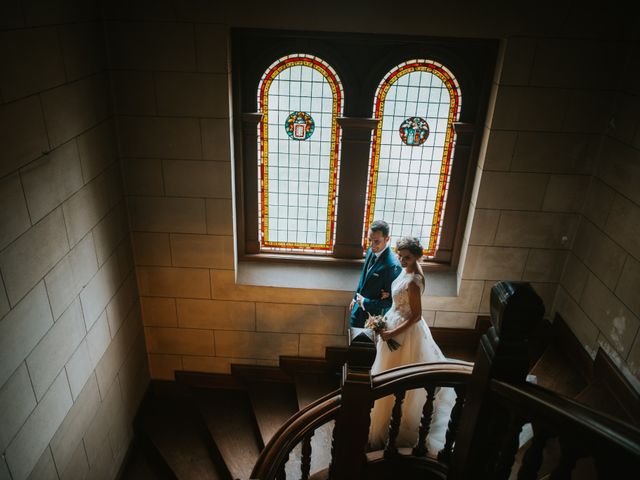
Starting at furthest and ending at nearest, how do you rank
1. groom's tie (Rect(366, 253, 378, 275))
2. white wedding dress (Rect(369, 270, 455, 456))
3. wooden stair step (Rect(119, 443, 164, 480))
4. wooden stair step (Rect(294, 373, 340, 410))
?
wooden stair step (Rect(294, 373, 340, 410))
wooden stair step (Rect(119, 443, 164, 480))
groom's tie (Rect(366, 253, 378, 275))
white wedding dress (Rect(369, 270, 455, 456))

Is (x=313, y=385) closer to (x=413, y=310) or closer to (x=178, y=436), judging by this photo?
(x=178, y=436)

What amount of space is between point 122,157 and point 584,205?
3949 mm

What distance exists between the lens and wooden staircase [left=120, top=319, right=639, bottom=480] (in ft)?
13.5

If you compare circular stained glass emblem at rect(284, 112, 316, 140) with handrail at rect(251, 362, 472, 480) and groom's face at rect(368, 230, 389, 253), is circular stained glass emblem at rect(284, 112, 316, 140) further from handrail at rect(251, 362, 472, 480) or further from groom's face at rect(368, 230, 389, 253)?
handrail at rect(251, 362, 472, 480)

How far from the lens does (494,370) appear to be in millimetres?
1773

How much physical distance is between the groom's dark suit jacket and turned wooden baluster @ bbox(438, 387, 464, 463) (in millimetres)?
1493

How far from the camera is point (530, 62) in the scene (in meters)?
3.71

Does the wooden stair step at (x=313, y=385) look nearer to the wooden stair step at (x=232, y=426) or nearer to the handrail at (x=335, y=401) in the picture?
the wooden stair step at (x=232, y=426)

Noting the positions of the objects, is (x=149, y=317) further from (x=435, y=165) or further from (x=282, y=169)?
(x=435, y=165)

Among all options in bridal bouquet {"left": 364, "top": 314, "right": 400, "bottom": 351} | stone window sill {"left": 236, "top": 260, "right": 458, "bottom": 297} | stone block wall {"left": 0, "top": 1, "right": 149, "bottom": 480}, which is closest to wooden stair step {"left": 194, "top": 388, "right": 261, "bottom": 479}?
stone block wall {"left": 0, "top": 1, "right": 149, "bottom": 480}

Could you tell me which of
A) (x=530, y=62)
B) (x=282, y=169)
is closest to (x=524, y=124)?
(x=530, y=62)

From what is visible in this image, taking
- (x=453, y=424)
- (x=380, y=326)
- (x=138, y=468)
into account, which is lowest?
(x=138, y=468)

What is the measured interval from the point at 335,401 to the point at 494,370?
1.00m

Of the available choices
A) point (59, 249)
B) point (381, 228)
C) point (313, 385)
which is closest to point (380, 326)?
point (381, 228)
